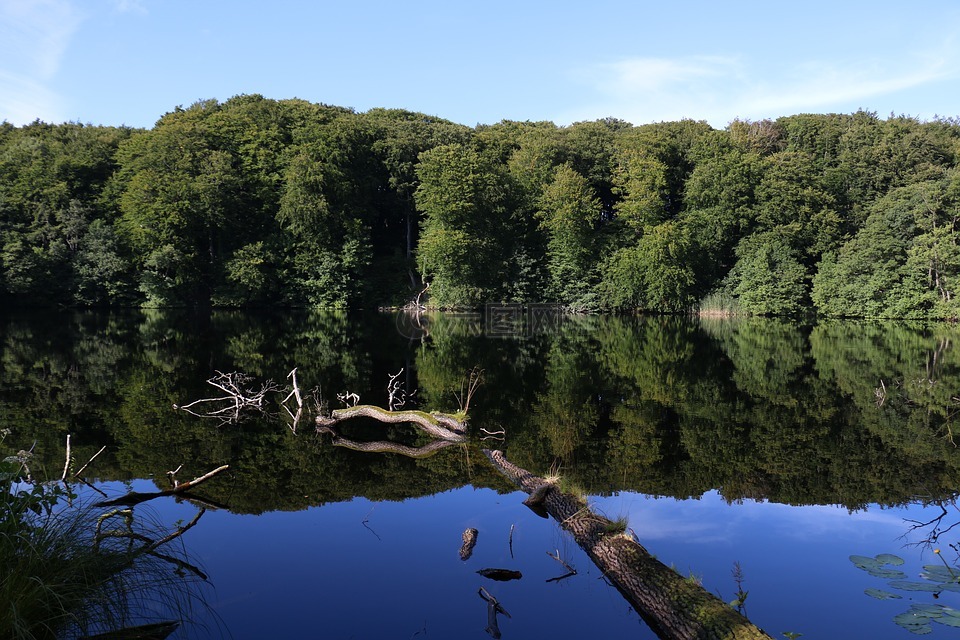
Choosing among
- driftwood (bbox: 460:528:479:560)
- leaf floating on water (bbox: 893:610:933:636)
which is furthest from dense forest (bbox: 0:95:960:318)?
leaf floating on water (bbox: 893:610:933:636)

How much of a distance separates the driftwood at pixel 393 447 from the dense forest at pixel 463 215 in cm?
3819

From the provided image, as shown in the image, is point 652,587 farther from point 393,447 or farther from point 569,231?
point 569,231

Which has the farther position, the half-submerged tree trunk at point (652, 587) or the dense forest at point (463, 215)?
the dense forest at point (463, 215)

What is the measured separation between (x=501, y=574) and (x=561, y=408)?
27.6 ft

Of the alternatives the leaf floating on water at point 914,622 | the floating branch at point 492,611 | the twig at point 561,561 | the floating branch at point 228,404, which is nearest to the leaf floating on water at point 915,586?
the leaf floating on water at point 914,622

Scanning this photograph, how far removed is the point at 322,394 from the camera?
16.8m

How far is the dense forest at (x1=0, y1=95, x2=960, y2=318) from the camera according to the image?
49.1 metres

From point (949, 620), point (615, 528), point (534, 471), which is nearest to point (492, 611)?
point (615, 528)

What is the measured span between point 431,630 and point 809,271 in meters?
51.6

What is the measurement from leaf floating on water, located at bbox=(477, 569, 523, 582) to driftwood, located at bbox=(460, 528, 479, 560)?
45 cm

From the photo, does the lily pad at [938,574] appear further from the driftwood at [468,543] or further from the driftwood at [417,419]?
the driftwood at [417,419]

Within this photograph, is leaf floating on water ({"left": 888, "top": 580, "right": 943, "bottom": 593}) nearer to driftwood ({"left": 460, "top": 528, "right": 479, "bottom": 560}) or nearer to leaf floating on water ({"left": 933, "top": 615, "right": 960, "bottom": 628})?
leaf floating on water ({"left": 933, "top": 615, "right": 960, "bottom": 628})

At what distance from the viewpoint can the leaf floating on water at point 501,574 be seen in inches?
292

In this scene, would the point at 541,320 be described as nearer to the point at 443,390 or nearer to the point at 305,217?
the point at 305,217
